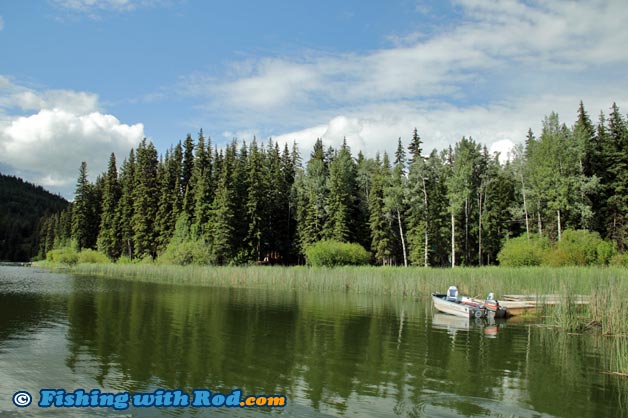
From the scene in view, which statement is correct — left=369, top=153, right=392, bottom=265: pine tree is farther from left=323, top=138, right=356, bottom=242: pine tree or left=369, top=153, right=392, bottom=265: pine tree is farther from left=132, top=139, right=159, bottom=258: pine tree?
left=132, top=139, right=159, bottom=258: pine tree

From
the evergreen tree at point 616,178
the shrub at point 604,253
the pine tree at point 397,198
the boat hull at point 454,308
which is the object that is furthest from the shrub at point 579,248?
the boat hull at point 454,308

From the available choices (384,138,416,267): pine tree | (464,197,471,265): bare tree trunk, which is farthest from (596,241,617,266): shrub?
(384,138,416,267): pine tree

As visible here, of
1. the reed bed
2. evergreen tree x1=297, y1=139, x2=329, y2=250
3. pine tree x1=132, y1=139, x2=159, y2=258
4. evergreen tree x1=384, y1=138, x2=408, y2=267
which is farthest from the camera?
pine tree x1=132, y1=139, x2=159, y2=258

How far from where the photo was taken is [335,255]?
51.3m

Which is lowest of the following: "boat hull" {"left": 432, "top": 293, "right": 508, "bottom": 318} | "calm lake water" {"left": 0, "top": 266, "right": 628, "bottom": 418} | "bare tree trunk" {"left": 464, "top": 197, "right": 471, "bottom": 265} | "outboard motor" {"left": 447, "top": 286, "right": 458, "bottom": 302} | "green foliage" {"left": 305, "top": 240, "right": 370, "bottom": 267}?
"calm lake water" {"left": 0, "top": 266, "right": 628, "bottom": 418}

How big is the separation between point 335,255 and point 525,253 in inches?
742

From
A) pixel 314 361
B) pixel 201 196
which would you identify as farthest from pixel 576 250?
pixel 201 196

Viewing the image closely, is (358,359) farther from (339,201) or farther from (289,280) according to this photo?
(339,201)

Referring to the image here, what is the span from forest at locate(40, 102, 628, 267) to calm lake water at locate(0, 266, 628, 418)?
3173 cm

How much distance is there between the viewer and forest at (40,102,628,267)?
50.8m

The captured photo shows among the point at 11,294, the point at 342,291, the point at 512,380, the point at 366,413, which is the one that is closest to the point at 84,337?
the point at 366,413

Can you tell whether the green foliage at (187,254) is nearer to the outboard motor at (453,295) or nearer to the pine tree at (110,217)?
the pine tree at (110,217)

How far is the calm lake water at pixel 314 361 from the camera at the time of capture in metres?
9.95

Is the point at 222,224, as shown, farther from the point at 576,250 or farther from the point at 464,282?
the point at 576,250
